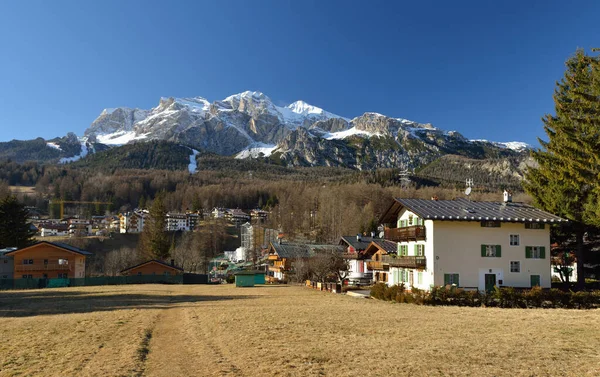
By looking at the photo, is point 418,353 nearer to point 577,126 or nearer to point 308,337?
point 308,337

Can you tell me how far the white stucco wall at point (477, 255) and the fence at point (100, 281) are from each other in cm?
4090

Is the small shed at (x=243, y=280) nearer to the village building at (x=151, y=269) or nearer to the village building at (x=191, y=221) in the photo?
the village building at (x=151, y=269)

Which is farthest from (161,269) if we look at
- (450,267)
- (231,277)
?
(450,267)

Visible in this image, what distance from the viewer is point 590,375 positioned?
1140 centimetres

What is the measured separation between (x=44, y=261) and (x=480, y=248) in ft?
181

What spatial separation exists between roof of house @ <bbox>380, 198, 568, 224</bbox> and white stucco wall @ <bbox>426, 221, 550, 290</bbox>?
2.58ft

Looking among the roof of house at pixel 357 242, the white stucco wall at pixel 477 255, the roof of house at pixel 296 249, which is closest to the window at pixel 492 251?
the white stucco wall at pixel 477 255

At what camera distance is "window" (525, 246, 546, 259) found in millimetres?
38906

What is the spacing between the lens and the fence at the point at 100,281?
181 feet

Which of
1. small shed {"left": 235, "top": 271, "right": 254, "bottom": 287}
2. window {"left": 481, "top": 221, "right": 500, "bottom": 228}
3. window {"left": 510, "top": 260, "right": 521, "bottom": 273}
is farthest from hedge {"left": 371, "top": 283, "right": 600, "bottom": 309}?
small shed {"left": 235, "top": 271, "right": 254, "bottom": 287}

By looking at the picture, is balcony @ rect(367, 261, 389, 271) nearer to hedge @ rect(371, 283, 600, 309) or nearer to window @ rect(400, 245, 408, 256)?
window @ rect(400, 245, 408, 256)

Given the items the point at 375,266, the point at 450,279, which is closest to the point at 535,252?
the point at 450,279

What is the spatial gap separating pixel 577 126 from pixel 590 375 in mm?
33198

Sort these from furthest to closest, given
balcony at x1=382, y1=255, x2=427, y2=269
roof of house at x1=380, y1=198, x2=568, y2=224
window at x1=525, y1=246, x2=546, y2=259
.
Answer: window at x1=525, y1=246, x2=546, y2=259, balcony at x1=382, y1=255, x2=427, y2=269, roof of house at x1=380, y1=198, x2=568, y2=224
